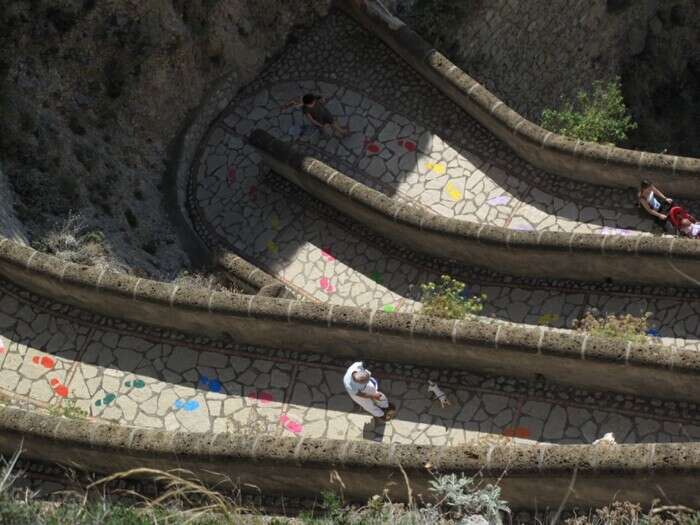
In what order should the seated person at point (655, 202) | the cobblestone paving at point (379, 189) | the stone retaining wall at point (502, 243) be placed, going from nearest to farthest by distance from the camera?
the stone retaining wall at point (502, 243)
the cobblestone paving at point (379, 189)
the seated person at point (655, 202)

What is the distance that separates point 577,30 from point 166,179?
8310mm

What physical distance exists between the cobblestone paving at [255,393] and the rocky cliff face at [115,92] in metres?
1.38

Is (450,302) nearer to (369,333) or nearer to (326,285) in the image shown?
(369,333)

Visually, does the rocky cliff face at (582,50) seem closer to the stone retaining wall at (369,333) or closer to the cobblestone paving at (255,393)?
the stone retaining wall at (369,333)

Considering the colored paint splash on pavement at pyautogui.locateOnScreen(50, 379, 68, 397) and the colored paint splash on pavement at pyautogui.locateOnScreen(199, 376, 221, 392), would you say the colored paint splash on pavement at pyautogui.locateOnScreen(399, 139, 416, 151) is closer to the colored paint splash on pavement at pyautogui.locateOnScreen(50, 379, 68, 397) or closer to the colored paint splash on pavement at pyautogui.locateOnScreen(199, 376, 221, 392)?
the colored paint splash on pavement at pyautogui.locateOnScreen(199, 376, 221, 392)

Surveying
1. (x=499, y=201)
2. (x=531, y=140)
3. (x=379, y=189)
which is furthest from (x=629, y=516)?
(x=379, y=189)

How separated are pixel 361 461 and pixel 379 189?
20.2 feet

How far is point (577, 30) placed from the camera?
19.1 metres

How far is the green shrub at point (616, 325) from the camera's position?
37.8 ft

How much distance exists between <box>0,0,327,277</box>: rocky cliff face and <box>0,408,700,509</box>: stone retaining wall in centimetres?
324

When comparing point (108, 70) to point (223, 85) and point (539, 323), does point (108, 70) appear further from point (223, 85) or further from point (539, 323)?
point (539, 323)

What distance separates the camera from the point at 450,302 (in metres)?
12.3

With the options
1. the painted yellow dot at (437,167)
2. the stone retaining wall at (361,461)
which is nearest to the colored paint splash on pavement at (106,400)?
the stone retaining wall at (361,461)

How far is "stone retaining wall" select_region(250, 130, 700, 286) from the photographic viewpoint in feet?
38.9
